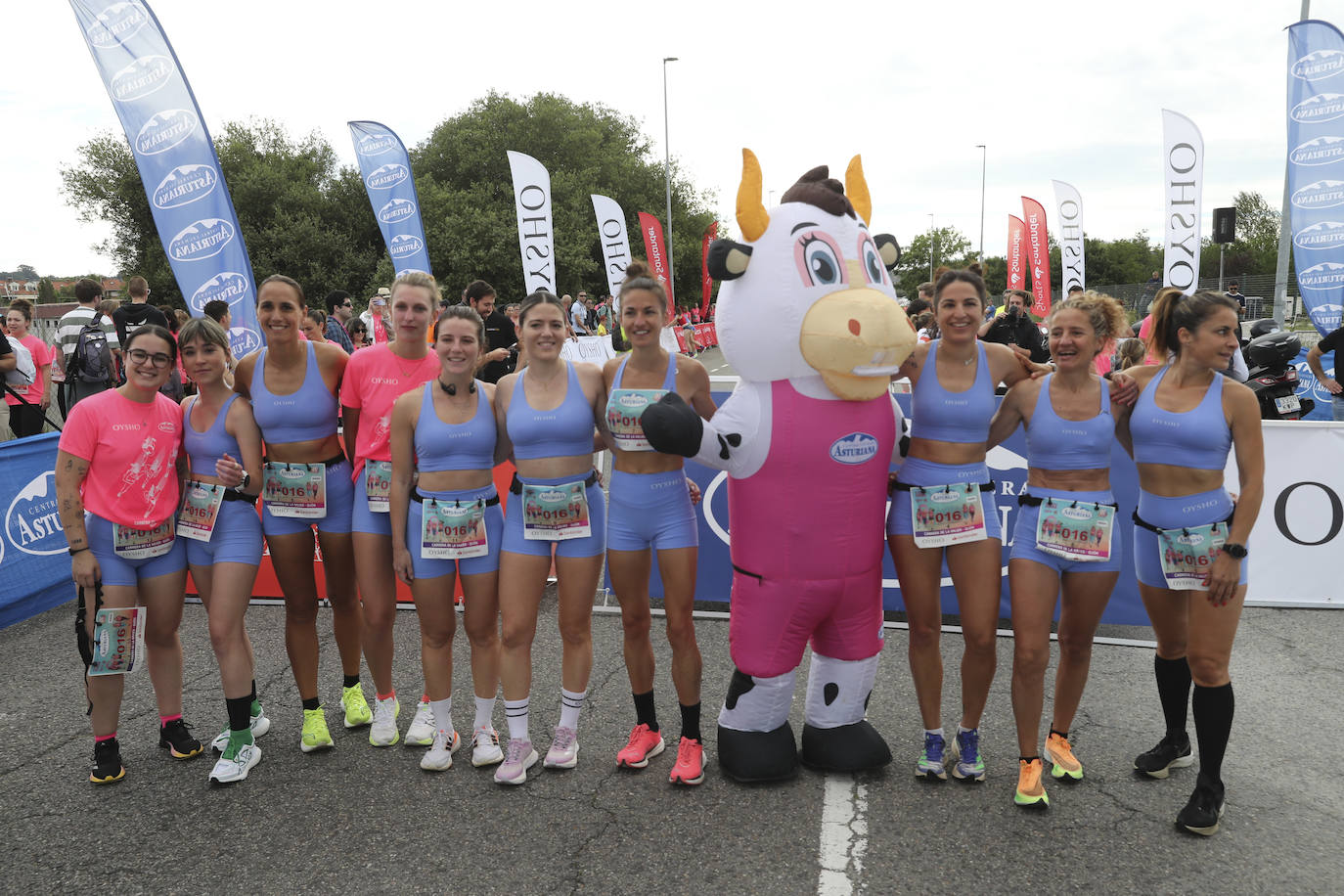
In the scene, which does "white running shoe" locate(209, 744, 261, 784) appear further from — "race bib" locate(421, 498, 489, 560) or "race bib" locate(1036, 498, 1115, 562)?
"race bib" locate(1036, 498, 1115, 562)

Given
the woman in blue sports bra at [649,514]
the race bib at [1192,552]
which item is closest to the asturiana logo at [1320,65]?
the race bib at [1192,552]

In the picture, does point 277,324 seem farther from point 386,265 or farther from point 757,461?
point 386,265

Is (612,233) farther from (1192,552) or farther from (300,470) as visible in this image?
(1192,552)

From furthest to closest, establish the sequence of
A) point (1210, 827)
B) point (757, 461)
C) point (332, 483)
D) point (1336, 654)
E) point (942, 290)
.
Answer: point (1336, 654)
point (332, 483)
point (942, 290)
point (757, 461)
point (1210, 827)

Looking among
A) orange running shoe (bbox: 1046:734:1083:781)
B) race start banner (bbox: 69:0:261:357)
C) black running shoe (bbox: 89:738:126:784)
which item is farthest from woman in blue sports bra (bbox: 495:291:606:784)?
race start banner (bbox: 69:0:261:357)

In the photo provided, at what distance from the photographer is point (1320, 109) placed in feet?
32.0

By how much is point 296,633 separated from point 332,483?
0.74 meters

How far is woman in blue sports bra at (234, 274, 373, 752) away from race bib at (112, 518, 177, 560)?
1.27ft

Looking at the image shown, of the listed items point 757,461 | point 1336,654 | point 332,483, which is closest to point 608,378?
point 757,461

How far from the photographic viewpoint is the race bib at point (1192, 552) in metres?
3.26

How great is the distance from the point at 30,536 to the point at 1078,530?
6488 millimetres

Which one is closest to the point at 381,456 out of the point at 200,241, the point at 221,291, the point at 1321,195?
the point at 221,291

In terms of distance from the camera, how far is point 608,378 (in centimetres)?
370

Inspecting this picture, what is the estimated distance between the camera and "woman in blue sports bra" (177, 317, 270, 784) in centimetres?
367
